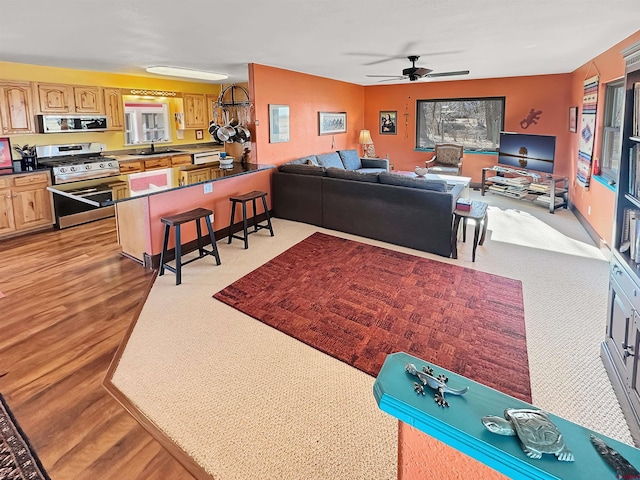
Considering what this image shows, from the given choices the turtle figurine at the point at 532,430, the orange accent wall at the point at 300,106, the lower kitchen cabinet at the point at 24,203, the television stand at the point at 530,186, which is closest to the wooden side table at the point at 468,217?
the television stand at the point at 530,186

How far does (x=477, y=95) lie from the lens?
7.52 meters

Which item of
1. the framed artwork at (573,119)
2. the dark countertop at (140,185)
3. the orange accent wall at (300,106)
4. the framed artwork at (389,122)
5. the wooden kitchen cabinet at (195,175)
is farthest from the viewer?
the framed artwork at (389,122)

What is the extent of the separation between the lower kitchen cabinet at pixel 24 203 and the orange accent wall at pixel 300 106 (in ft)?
9.67

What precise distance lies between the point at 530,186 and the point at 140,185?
6.09 metres

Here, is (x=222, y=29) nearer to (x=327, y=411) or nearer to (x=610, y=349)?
(x=327, y=411)

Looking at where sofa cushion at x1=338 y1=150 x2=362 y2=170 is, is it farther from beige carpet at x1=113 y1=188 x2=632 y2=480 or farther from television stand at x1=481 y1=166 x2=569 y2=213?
beige carpet at x1=113 y1=188 x2=632 y2=480

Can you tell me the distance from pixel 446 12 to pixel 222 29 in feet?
6.02

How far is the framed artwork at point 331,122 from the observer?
280 inches

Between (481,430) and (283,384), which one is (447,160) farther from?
(481,430)

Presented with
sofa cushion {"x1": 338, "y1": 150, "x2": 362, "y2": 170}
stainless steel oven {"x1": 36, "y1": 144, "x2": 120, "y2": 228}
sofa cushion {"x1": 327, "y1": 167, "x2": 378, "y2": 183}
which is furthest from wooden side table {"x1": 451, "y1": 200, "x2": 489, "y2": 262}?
stainless steel oven {"x1": 36, "y1": 144, "x2": 120, "y2": 228}

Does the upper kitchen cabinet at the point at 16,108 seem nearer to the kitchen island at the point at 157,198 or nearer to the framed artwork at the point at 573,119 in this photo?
the kitchen island at the point at 157,198

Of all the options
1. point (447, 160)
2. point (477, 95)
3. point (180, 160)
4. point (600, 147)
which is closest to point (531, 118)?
point (477, 95)

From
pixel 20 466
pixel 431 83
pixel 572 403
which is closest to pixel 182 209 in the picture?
pixel 20 466

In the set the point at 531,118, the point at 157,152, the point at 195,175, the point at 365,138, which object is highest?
the point at 531,118
